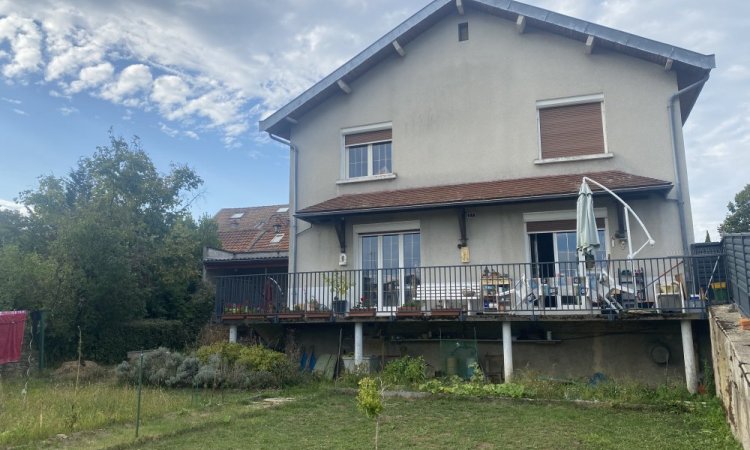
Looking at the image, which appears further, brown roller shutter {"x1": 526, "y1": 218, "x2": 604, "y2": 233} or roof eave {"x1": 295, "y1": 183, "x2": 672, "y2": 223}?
brown roller shutter {"x1": 526, "y1": 218, "x2": 604, "y2": 233}

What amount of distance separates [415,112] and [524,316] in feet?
20.1

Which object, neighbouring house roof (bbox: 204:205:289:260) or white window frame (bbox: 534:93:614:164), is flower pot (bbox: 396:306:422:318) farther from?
neighbouring house roof (bbox: 204:205:289:260)

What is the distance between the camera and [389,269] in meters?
12.3

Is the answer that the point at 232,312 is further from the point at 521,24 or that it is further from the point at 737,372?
the point at 737,372

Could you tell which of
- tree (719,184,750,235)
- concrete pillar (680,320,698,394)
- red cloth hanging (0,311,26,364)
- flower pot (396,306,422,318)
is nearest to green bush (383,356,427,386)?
flower pot (396,306,422,318)

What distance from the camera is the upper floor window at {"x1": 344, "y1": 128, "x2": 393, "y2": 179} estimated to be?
14.4 metres

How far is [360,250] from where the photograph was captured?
1384 centimetres

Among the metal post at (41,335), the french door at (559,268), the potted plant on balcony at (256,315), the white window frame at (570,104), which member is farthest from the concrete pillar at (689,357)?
the metal post at (41,335)

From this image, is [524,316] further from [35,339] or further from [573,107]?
[35,339]

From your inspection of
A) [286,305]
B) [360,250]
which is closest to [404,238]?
[360,250]

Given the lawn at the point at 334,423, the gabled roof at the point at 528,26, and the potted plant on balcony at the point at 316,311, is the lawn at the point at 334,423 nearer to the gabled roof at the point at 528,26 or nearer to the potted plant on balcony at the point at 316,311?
the potted plant on balcony at the point at 316,311

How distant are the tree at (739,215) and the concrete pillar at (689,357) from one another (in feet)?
70.5

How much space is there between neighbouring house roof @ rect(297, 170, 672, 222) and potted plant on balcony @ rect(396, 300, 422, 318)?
2.22 m

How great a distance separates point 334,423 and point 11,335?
8.96 metres
